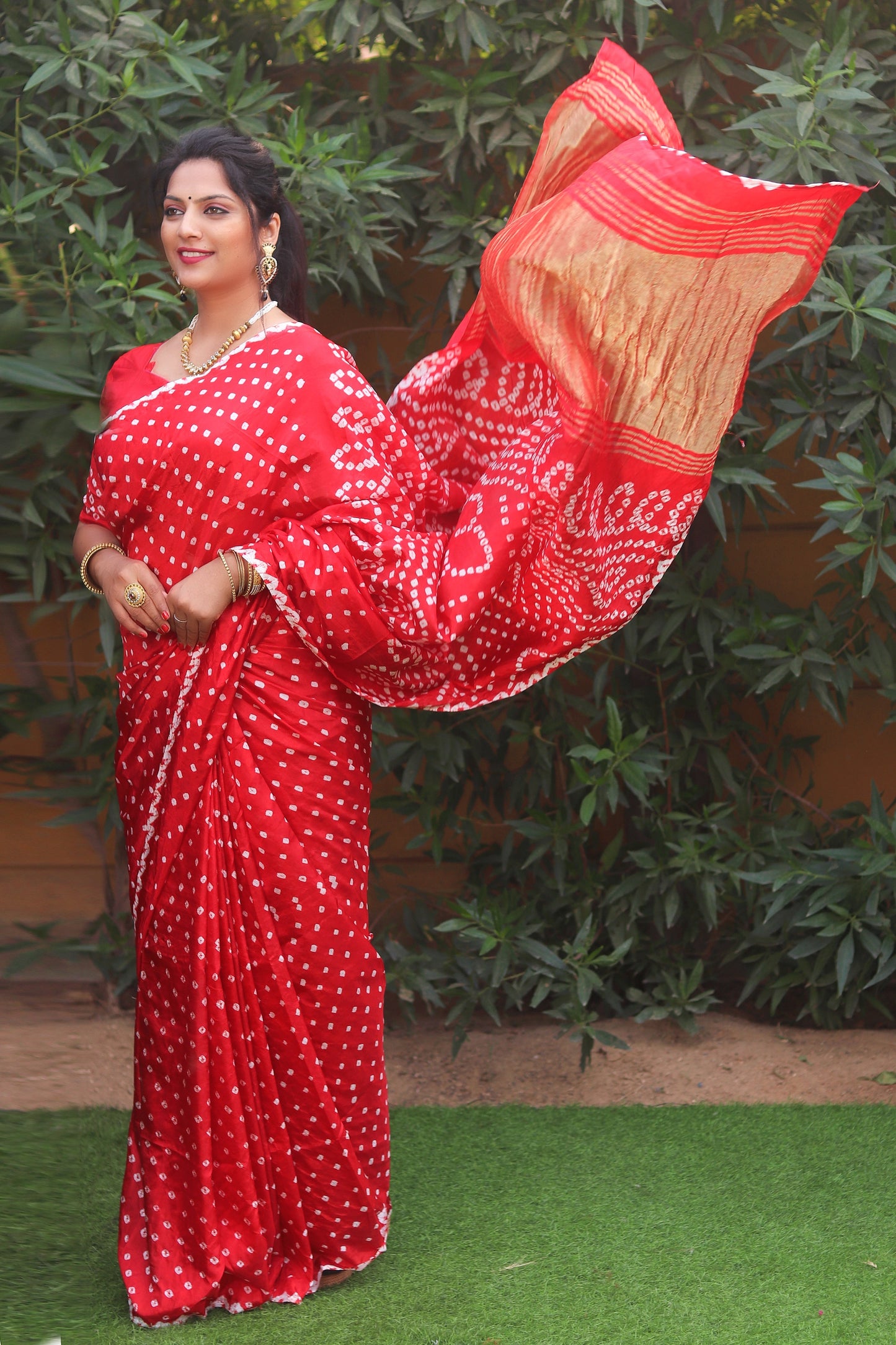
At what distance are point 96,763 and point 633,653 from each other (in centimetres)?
140

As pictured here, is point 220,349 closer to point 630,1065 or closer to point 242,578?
point 242,578

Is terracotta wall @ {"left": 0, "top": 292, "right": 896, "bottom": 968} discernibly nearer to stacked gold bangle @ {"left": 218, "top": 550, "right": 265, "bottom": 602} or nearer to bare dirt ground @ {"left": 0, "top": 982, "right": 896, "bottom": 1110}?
bare dirt ground @ {"left": 0, "top": 982, "right": 896, "bottom": 1110}

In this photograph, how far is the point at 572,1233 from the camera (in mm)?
2479

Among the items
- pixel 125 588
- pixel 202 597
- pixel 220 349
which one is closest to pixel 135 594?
pixel 125 588

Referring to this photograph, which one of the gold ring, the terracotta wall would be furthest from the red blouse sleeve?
the terracotta wall

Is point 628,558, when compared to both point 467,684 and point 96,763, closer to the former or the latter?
point 467,684

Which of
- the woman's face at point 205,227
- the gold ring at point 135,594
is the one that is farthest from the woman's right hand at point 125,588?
the woman's face at point 205,227

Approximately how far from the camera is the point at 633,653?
10.9 feet

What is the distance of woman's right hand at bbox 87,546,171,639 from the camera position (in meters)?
2.19

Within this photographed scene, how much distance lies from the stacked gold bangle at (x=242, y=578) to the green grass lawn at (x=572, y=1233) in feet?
2.76

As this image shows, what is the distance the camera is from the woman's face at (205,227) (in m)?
2.23

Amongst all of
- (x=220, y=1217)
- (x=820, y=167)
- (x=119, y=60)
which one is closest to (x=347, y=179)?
(x=119, y=60)

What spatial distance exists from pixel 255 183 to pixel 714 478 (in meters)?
1.35

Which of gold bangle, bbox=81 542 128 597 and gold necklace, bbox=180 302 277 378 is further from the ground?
gold necklace, bbox=180 302 277 378
